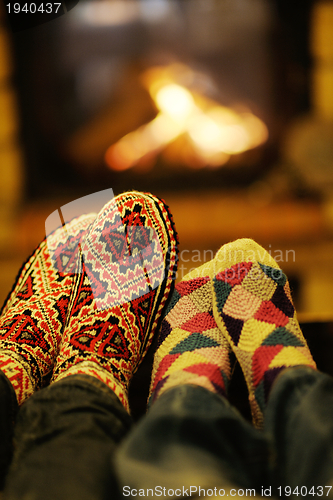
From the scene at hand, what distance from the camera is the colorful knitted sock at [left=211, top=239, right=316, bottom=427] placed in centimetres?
44

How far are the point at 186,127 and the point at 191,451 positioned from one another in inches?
62.2

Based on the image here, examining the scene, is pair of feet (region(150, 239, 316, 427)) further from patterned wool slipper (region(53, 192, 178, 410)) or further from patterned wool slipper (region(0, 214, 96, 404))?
patterned wool slipper (region(0, 214, 96, 404))

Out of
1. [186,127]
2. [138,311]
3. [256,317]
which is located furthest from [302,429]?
[186,127]

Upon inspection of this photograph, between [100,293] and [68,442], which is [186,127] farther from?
[68,442]

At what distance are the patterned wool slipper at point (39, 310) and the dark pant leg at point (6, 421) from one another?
32 millimetres

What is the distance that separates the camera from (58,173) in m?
1.74

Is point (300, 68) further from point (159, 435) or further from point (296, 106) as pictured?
point (159, 435)

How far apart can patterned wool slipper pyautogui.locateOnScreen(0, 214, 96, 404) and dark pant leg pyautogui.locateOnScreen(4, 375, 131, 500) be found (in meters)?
0.14

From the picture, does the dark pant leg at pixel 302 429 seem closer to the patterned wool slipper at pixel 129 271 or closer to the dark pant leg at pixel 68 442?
the dark pant leg at pixel 68 442

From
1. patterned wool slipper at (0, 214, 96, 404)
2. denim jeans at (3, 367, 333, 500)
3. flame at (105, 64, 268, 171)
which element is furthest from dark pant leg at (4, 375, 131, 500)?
flame at (105, 64, 268, 171)

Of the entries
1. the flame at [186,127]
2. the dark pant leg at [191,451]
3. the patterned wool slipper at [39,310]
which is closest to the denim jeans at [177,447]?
the dark pant leg at [191,451]

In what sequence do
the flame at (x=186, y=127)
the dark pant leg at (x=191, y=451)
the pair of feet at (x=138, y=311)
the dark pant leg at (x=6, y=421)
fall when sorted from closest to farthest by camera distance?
the dark pant leg at (x=191, y=451), the dark pant leg at (x=6, y=421), the pair of feet at (x=138, y=311), the flame at (x=186, y=127)

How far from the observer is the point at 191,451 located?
0.91 feet

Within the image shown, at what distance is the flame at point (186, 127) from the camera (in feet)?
5.40
